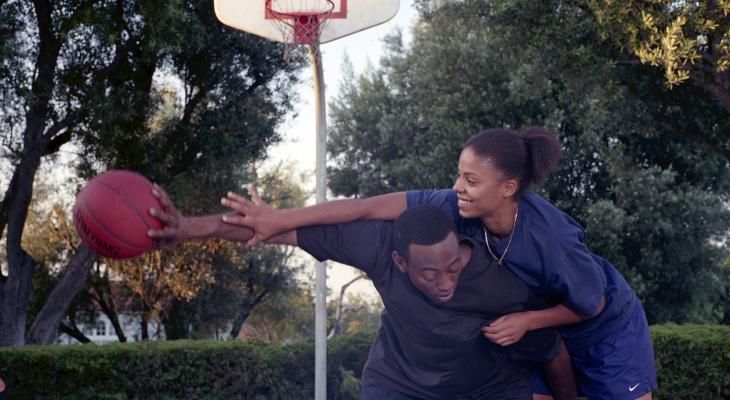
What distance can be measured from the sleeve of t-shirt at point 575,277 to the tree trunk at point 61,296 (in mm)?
13824

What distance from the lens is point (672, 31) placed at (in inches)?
438

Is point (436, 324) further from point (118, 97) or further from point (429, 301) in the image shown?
point (118, 97)

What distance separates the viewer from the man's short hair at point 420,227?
374 centimetres

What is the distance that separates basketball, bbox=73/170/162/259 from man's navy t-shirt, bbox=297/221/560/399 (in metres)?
0.67

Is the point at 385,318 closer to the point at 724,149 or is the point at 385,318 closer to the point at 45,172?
the point at 724,149

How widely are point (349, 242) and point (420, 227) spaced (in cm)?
35

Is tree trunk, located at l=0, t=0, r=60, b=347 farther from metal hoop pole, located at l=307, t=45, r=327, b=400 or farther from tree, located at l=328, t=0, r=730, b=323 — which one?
metal hoop pole, located at l=307, t=45, r=327, b=400

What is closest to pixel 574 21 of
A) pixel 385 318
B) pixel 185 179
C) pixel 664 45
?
pixel 664 45

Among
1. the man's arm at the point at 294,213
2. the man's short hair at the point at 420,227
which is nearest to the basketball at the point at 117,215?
the man's arm at the point at 294,213

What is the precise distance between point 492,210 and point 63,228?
2216cm

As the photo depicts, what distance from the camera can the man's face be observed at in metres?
3.74

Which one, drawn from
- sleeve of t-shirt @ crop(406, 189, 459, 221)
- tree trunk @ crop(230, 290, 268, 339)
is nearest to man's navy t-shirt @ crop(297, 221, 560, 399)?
sleeve of t-shirt @ crop(406, 189, 459, 221)

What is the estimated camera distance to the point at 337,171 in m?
24.4

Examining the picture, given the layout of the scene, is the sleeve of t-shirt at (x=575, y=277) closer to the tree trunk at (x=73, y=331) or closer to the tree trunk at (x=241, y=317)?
the tree trunk at (x=241, y=317)
